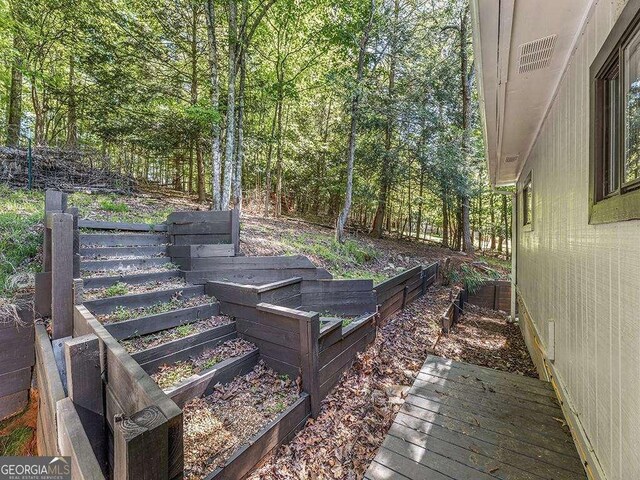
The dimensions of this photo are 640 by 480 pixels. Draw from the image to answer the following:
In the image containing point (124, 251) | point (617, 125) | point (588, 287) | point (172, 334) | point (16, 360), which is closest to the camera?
point (617, 125)

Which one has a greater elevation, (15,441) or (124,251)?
(124,251)

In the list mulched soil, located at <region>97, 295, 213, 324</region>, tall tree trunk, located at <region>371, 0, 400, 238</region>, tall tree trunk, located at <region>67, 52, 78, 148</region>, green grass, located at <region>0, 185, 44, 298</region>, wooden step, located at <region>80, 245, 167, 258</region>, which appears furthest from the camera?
tall tree trunk, located at <region>371, 0, 400, 238</region>

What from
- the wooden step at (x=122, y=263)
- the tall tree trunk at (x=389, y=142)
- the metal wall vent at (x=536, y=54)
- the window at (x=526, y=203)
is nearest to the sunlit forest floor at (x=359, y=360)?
the wooden step at (x=122, y=263)

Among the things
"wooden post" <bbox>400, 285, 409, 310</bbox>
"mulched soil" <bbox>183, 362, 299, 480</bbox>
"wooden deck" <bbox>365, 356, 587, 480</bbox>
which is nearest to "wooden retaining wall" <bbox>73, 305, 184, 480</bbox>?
"mulched soil" <bbox>183, 362, 299, 480</bbox>

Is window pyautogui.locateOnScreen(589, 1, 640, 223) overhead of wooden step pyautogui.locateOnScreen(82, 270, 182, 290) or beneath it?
overhead

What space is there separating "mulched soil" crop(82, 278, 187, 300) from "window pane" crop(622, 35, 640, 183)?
13.8 feet

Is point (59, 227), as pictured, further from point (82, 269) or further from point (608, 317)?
point (608, 317)

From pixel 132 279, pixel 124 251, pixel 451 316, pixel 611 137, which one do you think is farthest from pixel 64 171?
pixel 611 137

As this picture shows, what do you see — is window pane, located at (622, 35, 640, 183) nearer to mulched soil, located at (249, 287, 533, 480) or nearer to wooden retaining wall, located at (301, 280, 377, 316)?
mulched soil, located at (249, 287, 533, 480)

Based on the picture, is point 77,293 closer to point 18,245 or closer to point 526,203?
point 18,245

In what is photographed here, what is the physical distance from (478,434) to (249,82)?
431 inches

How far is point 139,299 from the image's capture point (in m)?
3.27

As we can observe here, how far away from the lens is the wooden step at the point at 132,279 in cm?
332

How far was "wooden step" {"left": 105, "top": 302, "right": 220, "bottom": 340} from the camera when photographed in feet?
9.19
